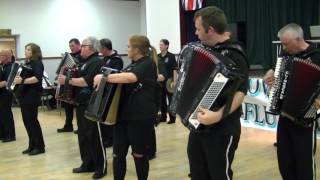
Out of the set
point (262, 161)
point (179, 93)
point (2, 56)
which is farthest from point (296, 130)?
point (2, 56)

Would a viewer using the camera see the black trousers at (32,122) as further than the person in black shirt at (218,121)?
Yes

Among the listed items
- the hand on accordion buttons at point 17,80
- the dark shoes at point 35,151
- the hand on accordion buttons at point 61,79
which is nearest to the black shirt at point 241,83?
the hand on accordion buttons at point 61,79

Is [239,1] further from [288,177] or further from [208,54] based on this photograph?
[208,54]

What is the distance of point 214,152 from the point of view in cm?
273

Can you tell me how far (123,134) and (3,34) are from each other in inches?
369

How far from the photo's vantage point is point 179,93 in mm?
2734

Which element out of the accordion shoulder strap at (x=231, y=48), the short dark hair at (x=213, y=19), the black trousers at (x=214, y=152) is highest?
the short dark hair at (x=213, y=19)

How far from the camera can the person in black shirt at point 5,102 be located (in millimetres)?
7102

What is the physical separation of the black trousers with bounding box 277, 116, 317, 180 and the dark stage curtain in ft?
31.0

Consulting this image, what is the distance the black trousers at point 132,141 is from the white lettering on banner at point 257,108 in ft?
12.5

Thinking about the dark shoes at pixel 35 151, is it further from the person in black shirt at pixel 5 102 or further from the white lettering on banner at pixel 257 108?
the white lettering on banner at pixel 257 108

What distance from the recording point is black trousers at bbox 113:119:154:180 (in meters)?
3.93

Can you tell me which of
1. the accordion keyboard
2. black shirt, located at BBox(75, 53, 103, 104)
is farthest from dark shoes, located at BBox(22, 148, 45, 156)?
the accordion keyboard

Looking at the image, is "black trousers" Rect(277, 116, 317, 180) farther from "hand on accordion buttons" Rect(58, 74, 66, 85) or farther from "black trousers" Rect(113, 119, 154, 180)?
"hand on accordion buttons" Rect(58, 74, 66, 85)
